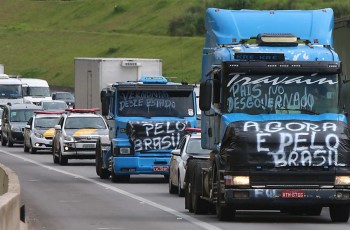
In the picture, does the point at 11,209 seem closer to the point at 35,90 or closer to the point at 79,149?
the point at 79,149

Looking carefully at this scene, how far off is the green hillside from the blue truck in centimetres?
6250

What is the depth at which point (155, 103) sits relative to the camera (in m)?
34.8

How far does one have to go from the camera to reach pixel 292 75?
70.9ft

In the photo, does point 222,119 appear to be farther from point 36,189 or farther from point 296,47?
point 36,189

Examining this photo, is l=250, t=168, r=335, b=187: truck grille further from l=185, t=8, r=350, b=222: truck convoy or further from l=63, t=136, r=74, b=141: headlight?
l=63, t=136, r=74, b=141: headlight

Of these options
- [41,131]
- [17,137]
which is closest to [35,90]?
[17,137]

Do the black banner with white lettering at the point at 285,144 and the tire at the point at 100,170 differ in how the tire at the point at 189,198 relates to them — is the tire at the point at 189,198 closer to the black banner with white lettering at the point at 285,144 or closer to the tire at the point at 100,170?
the black banner with white lettering at the point at 285,144

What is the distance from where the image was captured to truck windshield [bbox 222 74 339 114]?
2159cm

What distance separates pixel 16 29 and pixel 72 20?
619 cm

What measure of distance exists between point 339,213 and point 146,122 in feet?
42.0

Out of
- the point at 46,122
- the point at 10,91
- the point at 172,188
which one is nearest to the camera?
the point at 172,188

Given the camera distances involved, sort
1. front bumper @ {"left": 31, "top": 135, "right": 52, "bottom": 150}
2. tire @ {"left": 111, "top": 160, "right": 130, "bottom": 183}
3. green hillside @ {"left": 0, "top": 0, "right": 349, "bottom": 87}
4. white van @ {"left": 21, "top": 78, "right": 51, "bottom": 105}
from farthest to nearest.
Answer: green hillside @ {"left": 0, "top": 0, "right": 349, "bottom": 87}
white van @ {"left": 21, "top": 78, "right": 51, "bottom": 105}
front bumper @ {"left": 31, "top": 135, "right": 52, "bottom": 150}
tire @ {"left": 111, "top": 160, "right": 130, "bottom": 183}

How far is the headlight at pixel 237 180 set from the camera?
2116cm

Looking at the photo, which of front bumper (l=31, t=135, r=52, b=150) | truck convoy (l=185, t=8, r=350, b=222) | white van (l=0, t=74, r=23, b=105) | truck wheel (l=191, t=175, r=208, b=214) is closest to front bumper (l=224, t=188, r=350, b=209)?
truck convoy (l=185, t=8, r=350, b=222)
